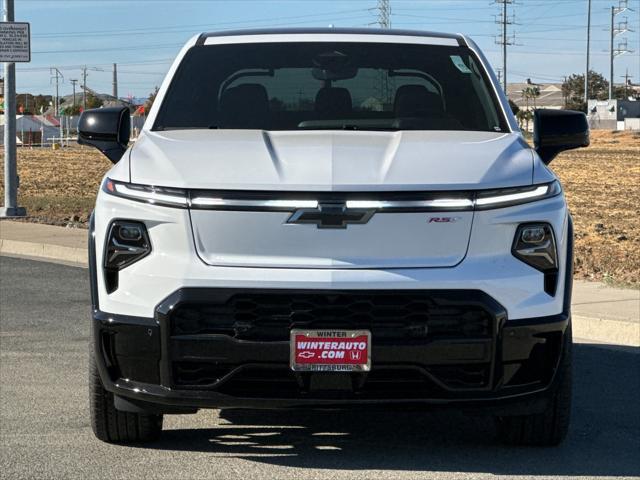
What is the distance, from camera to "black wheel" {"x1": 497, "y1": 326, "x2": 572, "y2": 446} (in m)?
5.79

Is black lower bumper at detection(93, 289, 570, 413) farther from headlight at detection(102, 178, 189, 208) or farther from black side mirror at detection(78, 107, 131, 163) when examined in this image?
black side mirror at detection(78, 107, 131, 163)

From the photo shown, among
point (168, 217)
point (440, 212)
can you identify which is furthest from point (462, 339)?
point (168, 217)

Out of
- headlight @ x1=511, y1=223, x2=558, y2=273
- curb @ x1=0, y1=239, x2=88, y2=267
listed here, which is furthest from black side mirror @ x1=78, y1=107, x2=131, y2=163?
curb @ x1=0, y1=239, x2=88, y2=267

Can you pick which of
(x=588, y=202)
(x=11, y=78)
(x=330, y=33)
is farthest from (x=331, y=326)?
(x=588, y=202)

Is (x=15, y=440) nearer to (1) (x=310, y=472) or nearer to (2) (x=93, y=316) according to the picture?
(2) (x=93, y=316)

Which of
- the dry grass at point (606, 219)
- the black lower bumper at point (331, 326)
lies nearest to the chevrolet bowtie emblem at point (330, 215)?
the black lower bumper at point (331, 326)

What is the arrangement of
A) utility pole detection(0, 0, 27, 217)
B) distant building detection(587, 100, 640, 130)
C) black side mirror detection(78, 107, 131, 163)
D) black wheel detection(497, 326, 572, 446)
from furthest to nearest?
distant building detection(587, 100, 640, 130)
utility pole detection(0, 0, 27, 217)
black side mirror detection(78, 107, 131, 163)
black wheel detection(497, 326, 572, 446)

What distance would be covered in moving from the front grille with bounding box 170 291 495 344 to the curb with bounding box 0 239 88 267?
991 centimetres

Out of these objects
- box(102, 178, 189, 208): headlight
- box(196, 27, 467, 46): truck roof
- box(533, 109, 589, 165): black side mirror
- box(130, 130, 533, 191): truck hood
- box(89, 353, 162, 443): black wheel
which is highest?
box(196, 27, 467, 46): truck roof

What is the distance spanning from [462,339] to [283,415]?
1.78 meters

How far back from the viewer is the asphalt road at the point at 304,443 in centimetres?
568

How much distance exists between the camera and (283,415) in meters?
6.78

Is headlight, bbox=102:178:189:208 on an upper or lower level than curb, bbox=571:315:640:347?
upper

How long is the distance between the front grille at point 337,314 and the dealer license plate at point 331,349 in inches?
1.2
